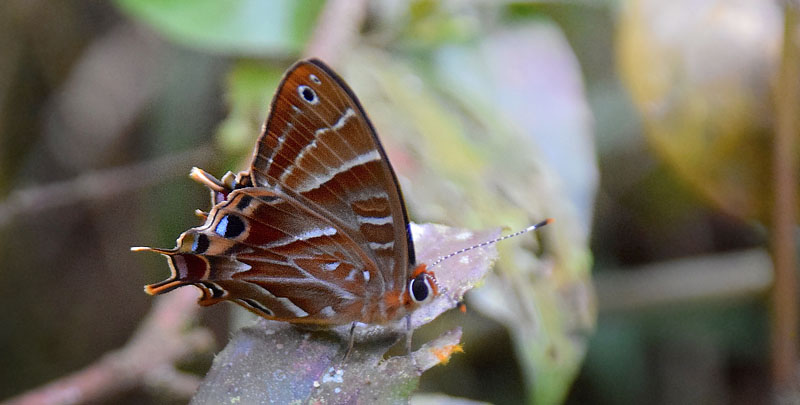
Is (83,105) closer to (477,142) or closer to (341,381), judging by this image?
(477,142)

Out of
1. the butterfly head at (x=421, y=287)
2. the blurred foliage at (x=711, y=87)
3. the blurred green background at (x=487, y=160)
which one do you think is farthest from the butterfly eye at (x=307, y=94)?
the blurred foliage at (x=711, y=87)

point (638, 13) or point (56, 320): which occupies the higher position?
point (638, 13)

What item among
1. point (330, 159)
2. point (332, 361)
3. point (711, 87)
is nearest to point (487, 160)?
point (711, 87)

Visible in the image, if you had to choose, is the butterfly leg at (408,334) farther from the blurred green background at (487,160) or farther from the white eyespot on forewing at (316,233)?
the blurred green background at (487,160)

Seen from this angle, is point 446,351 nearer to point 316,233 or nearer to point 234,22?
point 316,233

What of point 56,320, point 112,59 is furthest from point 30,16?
point 56,320

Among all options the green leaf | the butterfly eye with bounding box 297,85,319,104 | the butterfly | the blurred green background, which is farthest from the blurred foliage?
the butterfly eye with bounding box 297,85,319,104
